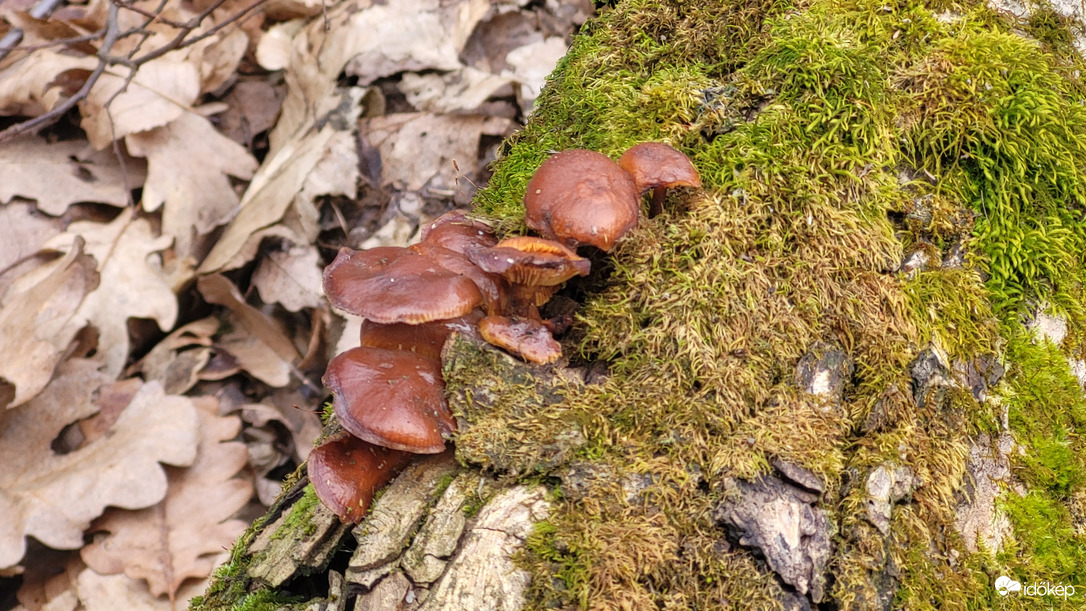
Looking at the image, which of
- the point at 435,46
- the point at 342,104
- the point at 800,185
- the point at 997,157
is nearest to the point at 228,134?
the point at 342,104

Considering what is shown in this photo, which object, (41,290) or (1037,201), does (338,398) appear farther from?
(41,290)

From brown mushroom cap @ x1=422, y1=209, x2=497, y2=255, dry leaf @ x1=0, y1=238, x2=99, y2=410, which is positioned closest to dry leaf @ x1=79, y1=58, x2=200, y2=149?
dry leaf @ x1=0, y1=238, x2=99, y2=410

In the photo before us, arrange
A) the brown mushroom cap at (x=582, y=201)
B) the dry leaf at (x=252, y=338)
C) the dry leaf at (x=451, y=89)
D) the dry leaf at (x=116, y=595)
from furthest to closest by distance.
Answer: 1. the dry leaf at (x=451, y=89)
2. the dry leaf at (x=252, y=338)
3. the dry leaf at (x=116, y=595)
4. the brown mushroom cap at (x=582, y=201)

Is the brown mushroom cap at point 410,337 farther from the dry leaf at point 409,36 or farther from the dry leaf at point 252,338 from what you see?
the dry leaf at point 409,36

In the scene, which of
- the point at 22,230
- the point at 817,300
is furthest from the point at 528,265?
the point at 22,230

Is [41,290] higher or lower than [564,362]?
lower

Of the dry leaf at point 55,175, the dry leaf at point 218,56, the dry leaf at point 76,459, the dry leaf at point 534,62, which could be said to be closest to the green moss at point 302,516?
the dry leaf at point 76,459
